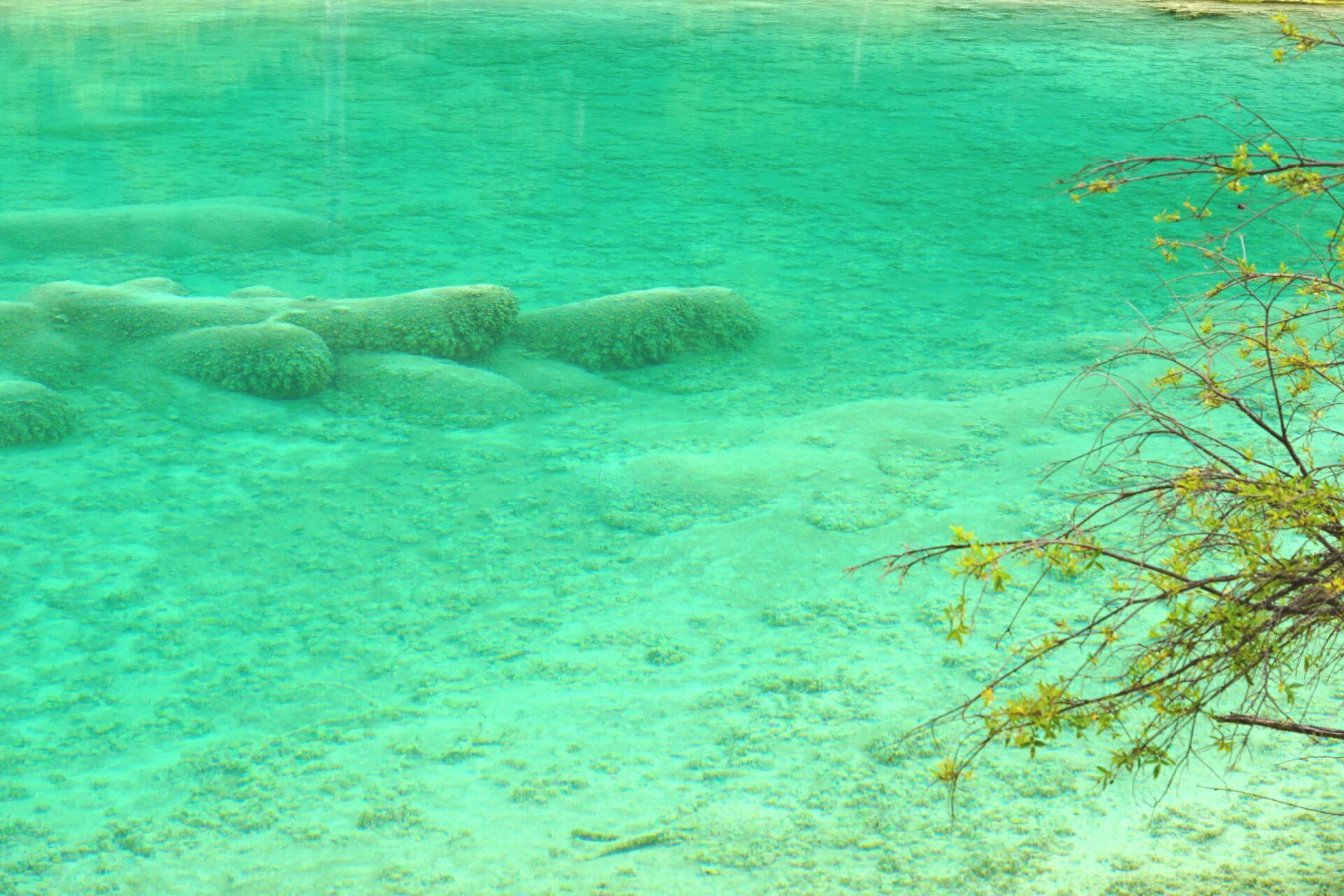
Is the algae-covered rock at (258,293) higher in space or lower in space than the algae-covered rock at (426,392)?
higher

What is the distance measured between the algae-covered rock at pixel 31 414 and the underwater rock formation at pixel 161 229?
2.28m

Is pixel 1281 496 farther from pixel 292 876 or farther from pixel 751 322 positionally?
pixel 751 322

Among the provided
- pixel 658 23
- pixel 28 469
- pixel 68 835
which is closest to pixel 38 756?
pixel 68 835

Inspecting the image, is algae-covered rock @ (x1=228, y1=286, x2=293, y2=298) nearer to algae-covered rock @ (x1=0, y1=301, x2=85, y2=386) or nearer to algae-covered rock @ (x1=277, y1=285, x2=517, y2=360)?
algae-covered rock @ (x1=277, y1=285, x2=517, y2=360)

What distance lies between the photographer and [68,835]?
9.75ft

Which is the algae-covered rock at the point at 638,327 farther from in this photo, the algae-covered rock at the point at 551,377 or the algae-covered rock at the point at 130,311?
the algae-covered rock at the point at 130,311

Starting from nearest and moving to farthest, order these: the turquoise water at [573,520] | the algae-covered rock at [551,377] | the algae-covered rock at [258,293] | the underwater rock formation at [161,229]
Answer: the turquoise water at [573,520], the algae-covered rock at [551,377], the algae-covered rock at [258,293], the underwater rock formation at [161,229]

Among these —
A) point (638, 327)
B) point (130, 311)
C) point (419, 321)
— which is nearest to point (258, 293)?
point (130, 311)

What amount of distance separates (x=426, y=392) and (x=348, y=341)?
2.06ft

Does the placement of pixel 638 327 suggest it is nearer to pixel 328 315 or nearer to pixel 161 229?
pixel 328 315

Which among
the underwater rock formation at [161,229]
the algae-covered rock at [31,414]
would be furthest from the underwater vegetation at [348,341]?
the underwater rock formation at [161,229]

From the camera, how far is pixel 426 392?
556 centimetres

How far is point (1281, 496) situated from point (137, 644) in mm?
3173

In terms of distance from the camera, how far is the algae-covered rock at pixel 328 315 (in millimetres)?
5945
